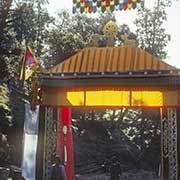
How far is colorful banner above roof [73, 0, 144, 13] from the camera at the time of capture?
1061 cm

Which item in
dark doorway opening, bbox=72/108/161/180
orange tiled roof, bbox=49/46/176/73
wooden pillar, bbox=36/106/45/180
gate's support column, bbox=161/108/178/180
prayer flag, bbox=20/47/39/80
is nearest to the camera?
gate's support column, bbox=161/108/178/180

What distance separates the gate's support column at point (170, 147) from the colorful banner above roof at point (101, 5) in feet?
9.15

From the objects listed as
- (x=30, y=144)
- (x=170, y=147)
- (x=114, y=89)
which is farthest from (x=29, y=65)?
(x=170, y=147)

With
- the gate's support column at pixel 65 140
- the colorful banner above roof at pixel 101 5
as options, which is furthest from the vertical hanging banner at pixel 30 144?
the colorful banner above roof at pixel 101 5

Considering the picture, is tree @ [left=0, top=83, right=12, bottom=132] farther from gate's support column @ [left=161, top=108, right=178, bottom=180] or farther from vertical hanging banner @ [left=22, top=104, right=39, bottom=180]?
gate's support column @ [left=161, top=108, right=178, bottom=180]

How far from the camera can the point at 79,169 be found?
22.8 meters

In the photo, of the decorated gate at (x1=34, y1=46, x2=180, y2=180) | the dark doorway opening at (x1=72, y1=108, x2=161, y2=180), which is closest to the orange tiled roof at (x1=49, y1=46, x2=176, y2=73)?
the decorated gate at (x1=34, y1=46, x2=180, y2=180)

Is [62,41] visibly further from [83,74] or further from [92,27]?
[83,74]

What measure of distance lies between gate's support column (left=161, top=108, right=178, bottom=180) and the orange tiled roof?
1.18 meters

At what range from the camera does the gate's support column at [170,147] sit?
9578 mm

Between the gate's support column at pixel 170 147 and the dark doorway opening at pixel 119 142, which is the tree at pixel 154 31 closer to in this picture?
the dark doorway opening at pixel 119 142

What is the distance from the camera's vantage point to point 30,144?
1035cm

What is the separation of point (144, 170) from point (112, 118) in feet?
22.4

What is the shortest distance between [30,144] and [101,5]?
155 inches
